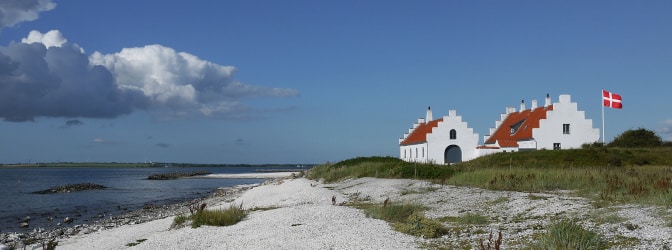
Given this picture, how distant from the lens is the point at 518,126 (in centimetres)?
5497

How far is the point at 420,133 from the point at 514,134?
34.6 ft

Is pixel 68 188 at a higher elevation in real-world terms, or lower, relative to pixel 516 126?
lower

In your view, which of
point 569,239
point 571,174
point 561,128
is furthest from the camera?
point 561,128

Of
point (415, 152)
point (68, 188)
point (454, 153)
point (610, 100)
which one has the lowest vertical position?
point (68, 188)

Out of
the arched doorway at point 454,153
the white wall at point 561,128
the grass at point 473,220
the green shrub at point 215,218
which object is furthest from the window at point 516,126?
the green shrub at point 215,218

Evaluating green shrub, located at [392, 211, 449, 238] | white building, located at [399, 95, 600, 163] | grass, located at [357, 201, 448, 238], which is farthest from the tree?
green shrub, located at [392, 211, 449, 238]

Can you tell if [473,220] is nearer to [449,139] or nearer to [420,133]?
[449,139]

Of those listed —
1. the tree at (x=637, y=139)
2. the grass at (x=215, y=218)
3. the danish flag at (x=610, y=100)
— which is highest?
the danish flag at (x=610, y=100)

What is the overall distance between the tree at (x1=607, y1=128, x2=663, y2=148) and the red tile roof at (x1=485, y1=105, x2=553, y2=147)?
23.6 ft

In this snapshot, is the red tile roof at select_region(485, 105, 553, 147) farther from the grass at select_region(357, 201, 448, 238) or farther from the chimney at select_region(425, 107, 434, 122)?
the grass at select_region(357, 201, 448, 238)

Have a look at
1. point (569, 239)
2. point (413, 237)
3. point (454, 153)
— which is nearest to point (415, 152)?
point (454, 153)

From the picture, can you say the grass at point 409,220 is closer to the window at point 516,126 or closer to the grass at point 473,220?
the grass at point 473,220

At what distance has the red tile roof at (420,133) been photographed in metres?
56.4

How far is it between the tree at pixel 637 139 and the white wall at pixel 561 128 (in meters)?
2.52
